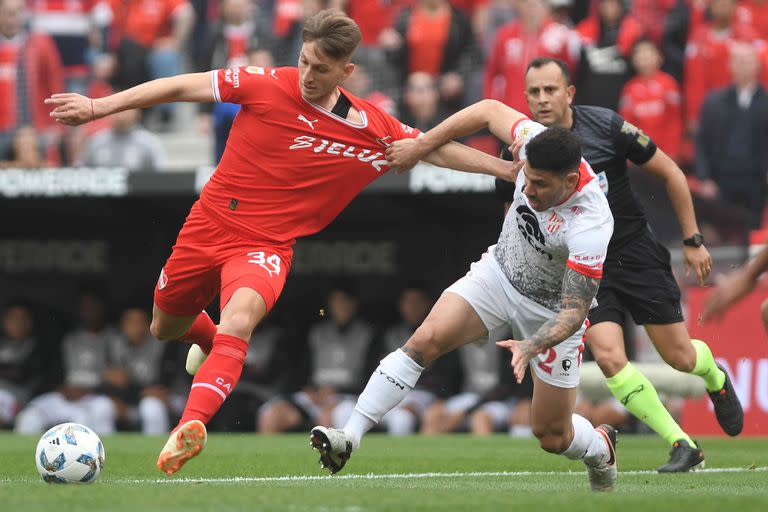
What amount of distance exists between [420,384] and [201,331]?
19.4 feet

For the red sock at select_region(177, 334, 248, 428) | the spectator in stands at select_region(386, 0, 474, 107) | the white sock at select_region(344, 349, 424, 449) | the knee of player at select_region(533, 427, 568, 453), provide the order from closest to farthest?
the red sock at select_region(177, 334, 248, 428) < the white sock at select_region(344, 349, 424, 449) < the knee of player at select_region(533, 427, 568, 453) < the spectator in stands at select_region(386, 0, 474, 107)

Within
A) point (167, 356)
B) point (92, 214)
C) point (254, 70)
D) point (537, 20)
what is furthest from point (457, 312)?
point (92, 214)

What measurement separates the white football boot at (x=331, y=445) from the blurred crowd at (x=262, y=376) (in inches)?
290

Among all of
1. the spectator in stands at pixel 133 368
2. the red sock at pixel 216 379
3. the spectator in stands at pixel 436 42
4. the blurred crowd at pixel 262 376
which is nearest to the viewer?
the red sock at pixel 216 379

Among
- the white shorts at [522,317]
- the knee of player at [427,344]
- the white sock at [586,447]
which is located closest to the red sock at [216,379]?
the knee of player at [427,344]

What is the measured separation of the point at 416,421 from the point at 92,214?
15.1ft

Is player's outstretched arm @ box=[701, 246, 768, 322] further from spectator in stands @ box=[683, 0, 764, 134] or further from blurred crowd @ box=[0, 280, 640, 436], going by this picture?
spectator in stands @ box=[683, 0, 764, 134]

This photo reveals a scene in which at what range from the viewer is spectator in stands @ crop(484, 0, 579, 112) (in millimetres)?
13445

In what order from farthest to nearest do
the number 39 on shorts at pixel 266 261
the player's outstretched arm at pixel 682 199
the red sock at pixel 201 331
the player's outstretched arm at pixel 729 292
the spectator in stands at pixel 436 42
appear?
the spectator in stands at pixel 436 42 → the red sock at pixel 201 331 → the player's outstretched arm at pixel 682 199 → the number 39 on shorts at pixel 266 261 → the player's outstretched arm at pixel 729 292

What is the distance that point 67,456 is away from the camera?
21.2 ft

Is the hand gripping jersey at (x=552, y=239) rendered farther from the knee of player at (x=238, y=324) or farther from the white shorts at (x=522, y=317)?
the knee of player at (x=238, y=324)

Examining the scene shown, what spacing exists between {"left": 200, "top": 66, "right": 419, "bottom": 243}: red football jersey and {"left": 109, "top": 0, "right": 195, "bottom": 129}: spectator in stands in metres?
8.80

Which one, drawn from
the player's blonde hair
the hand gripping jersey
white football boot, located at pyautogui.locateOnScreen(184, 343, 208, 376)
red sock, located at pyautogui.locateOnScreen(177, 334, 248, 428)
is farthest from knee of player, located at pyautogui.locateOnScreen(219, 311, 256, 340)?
white football boot, located at pyautogui.locateOnScreen(184, 343, 208, 376)

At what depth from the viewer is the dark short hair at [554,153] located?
5.92 meters
